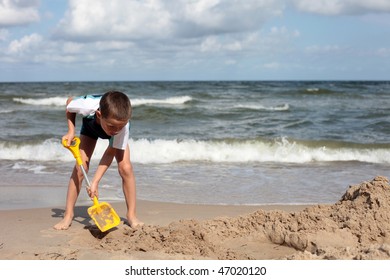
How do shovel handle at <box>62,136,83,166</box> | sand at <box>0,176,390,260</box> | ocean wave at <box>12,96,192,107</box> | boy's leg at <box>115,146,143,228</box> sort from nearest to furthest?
sand at <box>0,176,390,260</box>
shovel handle at <box>62,136,83,166</box>
boy's leg at <box>115,146,143,228</box>
ocean wave at <box>12,96,192,107</box>

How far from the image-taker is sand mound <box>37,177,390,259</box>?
302cm

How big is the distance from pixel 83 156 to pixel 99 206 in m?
0.45

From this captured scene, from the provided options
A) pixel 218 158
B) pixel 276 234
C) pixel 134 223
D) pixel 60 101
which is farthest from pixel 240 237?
pixel 60 101

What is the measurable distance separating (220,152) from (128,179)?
14.6 ft

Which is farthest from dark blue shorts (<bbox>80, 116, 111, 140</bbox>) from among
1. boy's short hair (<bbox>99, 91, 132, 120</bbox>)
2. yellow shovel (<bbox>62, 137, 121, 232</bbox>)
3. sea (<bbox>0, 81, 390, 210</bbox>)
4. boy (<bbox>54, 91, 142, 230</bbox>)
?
sea (<bbox>0, 81, 390, 210</bbox>)

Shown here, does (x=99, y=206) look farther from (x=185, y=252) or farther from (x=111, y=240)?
(x=185, y=252)

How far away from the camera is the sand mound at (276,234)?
302 centimetres

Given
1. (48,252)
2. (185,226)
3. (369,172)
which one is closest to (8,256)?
(48,252)

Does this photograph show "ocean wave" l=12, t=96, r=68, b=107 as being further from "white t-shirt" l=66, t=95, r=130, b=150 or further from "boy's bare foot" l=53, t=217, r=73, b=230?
"white t-shirt" l=66, t=95, r=130, b=150

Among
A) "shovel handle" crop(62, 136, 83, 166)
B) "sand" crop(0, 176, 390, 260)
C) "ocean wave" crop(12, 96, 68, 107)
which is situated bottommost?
"sand" crop(0, 176, 390, 260)

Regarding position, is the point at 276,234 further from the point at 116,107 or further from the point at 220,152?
the point at 220,152

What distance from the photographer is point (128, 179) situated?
147 inches

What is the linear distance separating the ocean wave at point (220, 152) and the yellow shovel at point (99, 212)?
11.9 ft

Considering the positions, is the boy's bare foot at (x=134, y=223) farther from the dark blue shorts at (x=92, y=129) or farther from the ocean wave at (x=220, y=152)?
the ocean wave at (x=220, y=152)
